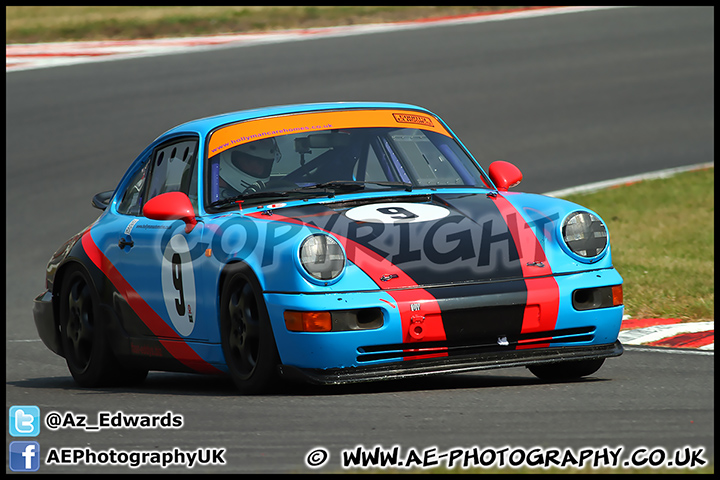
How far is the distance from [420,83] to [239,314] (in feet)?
43.0

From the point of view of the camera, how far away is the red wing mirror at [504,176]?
6.79m

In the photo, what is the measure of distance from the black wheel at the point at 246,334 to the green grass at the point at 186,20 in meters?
18.1

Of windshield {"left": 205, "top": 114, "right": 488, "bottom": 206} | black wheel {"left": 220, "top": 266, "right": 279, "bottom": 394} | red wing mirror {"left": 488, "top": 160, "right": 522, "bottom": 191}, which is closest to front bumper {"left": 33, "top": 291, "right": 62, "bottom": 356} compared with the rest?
windshield {"left": 205, "top": 114, "right": 488, "bottom": 206}

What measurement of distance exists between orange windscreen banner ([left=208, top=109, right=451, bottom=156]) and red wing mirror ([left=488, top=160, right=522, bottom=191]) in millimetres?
405

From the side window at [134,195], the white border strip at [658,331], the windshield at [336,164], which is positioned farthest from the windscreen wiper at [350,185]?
the white border strip at [658,331]

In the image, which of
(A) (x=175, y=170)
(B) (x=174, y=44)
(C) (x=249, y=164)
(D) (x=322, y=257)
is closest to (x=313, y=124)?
(C) (x=249, y=164)

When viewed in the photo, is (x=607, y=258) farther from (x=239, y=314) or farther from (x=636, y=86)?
(x=636, y=86)

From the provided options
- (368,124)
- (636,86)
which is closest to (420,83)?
(636,86)

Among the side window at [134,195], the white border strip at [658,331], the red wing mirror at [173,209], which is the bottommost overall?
the white border strip at [658,331]

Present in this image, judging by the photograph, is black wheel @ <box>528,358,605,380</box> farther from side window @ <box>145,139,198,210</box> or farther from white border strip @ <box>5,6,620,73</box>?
white border strip @ <box>5,6,620,73</box>

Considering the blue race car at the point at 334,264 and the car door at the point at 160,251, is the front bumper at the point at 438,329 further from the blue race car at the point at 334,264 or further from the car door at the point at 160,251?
the car door at the point at 160,251

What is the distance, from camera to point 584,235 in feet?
19.7

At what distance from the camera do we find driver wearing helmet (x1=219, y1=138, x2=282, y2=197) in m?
6.51

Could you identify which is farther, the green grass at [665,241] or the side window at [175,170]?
the green grass at [665,241]
